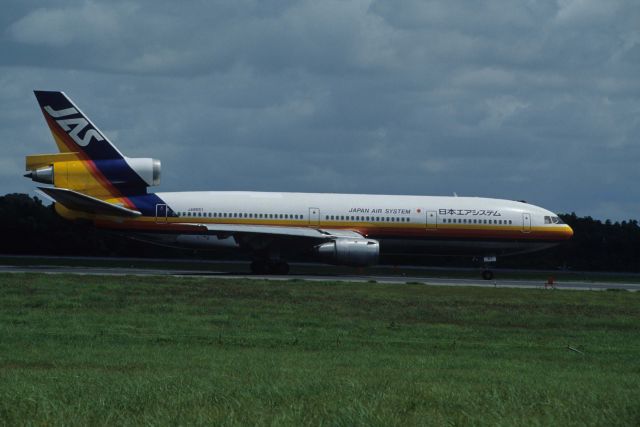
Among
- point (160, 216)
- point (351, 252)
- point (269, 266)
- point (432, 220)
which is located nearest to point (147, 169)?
point (160, 216)

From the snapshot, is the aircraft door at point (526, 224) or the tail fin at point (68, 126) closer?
the tail fin at point (68, 126)

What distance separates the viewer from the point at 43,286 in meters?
37.1

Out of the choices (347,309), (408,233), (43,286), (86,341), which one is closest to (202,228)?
(408,233)

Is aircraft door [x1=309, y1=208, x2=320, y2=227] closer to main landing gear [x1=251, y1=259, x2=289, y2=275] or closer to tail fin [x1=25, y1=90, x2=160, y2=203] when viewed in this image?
main landing gear [x1=251, y1=259, x2=289, y2=275]

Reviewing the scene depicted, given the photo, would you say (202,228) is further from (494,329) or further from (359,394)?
(359,394)

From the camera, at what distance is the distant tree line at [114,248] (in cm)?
7750

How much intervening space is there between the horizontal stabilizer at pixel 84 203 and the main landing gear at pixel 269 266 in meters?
6.61

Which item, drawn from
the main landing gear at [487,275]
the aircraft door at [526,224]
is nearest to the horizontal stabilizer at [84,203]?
the main landing gear at [487,275]

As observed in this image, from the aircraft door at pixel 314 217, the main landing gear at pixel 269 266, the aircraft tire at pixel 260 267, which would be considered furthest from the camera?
the aircraft tire at pixel 260 267

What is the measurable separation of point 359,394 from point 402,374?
3536 mm

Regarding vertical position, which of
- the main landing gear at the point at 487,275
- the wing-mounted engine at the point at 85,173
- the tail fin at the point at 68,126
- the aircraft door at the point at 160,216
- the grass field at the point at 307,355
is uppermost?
the tail fin at the point at 68,126

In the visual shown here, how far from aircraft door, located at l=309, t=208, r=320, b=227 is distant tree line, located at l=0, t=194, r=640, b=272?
21.1 m

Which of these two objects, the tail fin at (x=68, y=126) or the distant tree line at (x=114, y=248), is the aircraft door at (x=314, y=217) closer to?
the tail fin at (x=68, y=126)

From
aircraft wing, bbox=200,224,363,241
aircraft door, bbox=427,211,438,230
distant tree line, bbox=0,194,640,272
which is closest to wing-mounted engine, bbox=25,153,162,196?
aircraft wing, bbox=200,224,363,241
